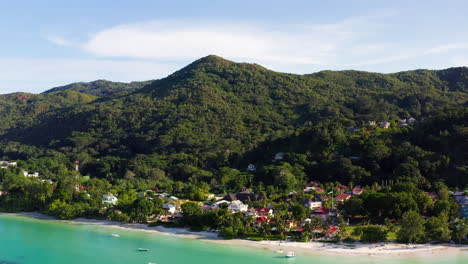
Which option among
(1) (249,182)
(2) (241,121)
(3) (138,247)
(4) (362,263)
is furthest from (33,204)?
(2) (241,121)

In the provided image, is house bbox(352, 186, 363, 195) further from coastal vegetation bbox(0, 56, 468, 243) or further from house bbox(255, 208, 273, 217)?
house bbox(255, 208, 273, 217)

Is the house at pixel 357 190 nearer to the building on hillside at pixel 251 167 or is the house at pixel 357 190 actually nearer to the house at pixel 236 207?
the house at pixel 236 207

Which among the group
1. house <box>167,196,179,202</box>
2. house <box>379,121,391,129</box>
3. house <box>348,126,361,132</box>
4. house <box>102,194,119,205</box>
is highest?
Result: house <box>379,121,391,129</box>

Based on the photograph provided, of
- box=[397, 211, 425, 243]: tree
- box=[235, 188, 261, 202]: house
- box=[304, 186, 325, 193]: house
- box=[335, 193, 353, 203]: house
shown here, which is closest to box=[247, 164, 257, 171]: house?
box=[304, 186, 325, 193]: house

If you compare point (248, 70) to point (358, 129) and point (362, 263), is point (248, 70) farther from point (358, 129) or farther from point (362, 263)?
point (362, 263)

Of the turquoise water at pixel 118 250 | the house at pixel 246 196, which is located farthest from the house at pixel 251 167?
the turquoise water at pixel 118 250

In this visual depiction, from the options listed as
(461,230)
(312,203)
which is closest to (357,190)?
(312,203)
